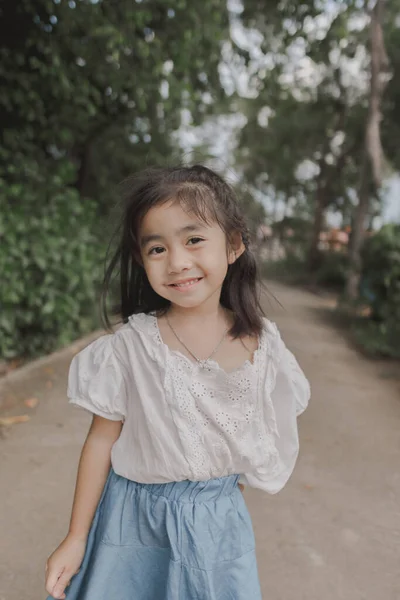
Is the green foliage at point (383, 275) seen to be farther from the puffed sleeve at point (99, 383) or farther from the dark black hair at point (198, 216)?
the puffed sleeve at point (99, 383)

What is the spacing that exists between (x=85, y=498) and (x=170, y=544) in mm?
215

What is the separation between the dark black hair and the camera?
50.1 inches

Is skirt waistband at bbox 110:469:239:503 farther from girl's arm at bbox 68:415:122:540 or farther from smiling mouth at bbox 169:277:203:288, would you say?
smiling mouth at bbox 169:277:203:288

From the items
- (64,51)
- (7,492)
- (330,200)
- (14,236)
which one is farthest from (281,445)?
(330,200)

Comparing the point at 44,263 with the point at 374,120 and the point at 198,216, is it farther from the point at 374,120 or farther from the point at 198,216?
the point at 374,120

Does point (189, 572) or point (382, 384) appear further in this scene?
point (382, 384)

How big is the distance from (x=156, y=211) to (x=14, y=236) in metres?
2.99

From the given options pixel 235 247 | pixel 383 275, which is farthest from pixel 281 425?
pixel 383 275

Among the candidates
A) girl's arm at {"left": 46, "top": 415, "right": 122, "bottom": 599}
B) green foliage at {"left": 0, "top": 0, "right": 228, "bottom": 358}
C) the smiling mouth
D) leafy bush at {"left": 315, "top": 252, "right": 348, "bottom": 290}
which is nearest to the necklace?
the smiling mouth

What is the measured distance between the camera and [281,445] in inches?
55.6

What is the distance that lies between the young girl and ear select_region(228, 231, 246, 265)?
14mm

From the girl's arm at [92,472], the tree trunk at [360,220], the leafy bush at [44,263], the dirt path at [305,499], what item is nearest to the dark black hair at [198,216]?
the girl's arm at [92,472]

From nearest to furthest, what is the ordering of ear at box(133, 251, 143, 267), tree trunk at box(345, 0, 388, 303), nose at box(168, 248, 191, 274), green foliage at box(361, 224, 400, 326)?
nose at box(168, 248, 191, 274), ear at box(133, 251, 143, 267), green foliage at box(361, 224, 400, 326), tree trunk at box(345, 0, 388, 303)

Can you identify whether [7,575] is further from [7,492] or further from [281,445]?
[281,445]
